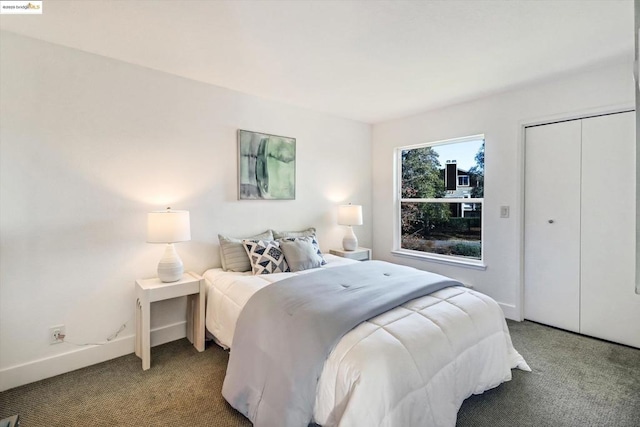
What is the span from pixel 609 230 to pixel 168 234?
3.74 m

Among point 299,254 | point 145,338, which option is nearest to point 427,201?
point 299,254

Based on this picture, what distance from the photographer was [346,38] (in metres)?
2.14

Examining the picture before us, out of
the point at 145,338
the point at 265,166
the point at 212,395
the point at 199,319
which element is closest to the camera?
the point at 212,395

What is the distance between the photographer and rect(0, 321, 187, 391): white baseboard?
208 cm

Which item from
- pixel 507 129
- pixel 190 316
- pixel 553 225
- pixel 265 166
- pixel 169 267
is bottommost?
pixel 190 316

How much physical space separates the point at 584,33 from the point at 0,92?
398 centimetres

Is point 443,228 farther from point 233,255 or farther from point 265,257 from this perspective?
point 233,255

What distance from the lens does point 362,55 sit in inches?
94.0

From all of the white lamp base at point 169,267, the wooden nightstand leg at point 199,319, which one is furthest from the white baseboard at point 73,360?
the white lamp base at point 169,267

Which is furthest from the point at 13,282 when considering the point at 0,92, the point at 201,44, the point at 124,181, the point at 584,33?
the point at 584,33

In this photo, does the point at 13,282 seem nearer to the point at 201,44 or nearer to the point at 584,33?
the point at 201,44

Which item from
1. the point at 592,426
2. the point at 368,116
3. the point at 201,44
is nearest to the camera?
the point at 592,426

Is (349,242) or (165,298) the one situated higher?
(349,242)

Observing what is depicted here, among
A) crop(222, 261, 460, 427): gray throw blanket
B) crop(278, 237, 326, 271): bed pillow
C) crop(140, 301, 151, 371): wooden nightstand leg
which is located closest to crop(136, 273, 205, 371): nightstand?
crop(140, 301, 151, 371): wooden nightstand leg
